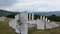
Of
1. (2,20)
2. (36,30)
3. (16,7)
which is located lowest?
(36,30)

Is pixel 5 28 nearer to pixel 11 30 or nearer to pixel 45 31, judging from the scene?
pixel 11 30

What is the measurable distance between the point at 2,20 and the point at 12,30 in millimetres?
154

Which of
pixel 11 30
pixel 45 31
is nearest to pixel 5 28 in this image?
pixel 11 30

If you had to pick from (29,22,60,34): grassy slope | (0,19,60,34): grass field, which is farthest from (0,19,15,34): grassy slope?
(29,22,60,34): grassy slope

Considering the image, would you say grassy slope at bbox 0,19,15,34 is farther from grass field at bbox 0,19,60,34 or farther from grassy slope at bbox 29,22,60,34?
grassy slope at bbox 29,22,60,34

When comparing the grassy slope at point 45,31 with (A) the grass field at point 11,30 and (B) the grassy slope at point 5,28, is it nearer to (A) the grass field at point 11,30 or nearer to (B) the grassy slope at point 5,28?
(A) the grass field at point 11,30

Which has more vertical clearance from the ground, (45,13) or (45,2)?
(45,2)

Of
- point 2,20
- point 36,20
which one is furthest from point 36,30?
point 2,20

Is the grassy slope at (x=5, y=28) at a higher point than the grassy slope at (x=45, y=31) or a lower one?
higher

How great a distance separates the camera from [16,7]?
1890mm

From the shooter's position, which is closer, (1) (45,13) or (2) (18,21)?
(2) (18,21)

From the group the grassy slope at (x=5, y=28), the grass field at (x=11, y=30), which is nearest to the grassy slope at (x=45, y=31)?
the grass field at (x=11, y=30)

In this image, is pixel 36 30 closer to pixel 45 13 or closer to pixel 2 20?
pixel 45 13

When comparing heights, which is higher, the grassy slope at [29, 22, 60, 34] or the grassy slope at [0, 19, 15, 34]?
the grassy slope at [0, 19, 15, 34]
